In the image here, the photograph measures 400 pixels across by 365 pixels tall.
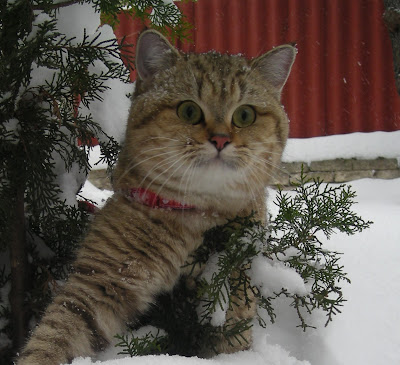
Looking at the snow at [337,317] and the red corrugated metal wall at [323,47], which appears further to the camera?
the red corrugated metal wall at [323,47]

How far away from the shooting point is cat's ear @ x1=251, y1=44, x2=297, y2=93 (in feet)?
5.41

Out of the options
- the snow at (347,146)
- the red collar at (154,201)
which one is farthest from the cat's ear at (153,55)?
the snow at (347,146)

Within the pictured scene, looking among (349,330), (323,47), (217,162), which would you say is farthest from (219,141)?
(323,47)

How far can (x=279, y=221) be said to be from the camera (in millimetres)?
1406

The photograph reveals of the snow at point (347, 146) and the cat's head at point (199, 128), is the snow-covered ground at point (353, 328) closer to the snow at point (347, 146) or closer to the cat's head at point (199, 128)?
the cat's head at point (199, 128)

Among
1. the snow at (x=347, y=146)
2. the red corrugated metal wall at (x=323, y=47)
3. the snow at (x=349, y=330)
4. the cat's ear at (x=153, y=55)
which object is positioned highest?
the red corrugated metal wall at (x=323, y=47)

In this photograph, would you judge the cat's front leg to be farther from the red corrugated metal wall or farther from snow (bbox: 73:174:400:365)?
the red corrugated metal wall

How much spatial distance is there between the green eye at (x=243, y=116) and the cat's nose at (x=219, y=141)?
0.51 ft

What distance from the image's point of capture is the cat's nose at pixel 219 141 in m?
1.32

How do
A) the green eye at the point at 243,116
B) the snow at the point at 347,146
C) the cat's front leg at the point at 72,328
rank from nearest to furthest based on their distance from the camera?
the cat's front leg at the point at 72,328
the green eye at the point at 243,116
the snow at the point at 347,146

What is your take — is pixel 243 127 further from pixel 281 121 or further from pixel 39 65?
pixel 39 65

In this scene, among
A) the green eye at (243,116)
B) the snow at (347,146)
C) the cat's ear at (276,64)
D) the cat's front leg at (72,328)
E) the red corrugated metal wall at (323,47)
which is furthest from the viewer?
the red corrugated metal wall at (323,47)

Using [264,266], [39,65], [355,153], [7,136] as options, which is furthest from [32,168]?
[355,153]

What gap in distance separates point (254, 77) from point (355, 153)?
4.67 m
